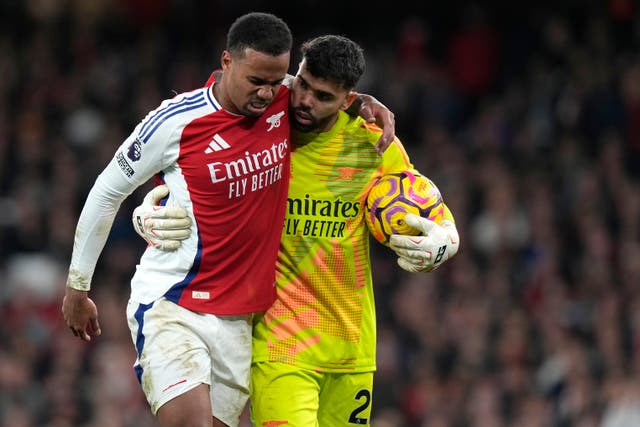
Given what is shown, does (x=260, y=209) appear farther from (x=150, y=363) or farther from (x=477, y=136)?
(x=477, y=136)

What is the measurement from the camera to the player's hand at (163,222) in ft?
17.8

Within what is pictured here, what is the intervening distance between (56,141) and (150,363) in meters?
8.44

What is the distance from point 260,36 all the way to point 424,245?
1.19m

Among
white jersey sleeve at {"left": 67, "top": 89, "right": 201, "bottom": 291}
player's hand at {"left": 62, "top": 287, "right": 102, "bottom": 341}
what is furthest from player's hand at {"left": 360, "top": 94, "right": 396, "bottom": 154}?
player's hand at {"left": 62, "top": 287, "right": 102, "bottom": 341}

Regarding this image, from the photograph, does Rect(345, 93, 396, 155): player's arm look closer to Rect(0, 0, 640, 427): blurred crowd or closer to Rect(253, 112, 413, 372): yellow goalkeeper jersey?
Rect(253, 112, 413, 372): yellow goalkeeper jersey

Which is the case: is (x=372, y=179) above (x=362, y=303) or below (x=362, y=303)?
above

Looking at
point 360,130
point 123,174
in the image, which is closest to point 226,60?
point 123,174

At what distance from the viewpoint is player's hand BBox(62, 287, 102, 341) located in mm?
5664

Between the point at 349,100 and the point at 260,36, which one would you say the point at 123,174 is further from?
the point at 349,100

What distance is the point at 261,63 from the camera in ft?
17.5

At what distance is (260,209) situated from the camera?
560 cm

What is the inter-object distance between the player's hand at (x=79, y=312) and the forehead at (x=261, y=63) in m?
1.26

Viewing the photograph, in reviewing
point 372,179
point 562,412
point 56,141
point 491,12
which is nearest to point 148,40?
point 56,141

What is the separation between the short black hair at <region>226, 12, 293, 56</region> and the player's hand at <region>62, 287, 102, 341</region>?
1.30 meters
